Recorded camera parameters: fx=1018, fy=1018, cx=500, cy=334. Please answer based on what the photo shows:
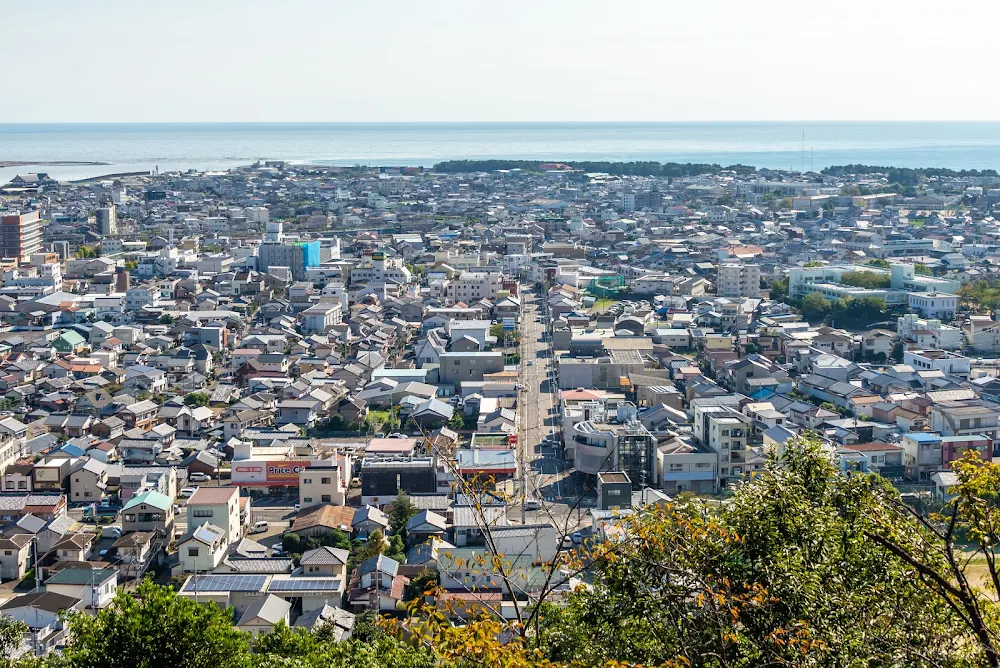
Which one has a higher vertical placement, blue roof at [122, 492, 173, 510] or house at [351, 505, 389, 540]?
blue roof at [122, 492, 173, 510]

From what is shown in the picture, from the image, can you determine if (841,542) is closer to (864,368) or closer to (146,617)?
(146,617)

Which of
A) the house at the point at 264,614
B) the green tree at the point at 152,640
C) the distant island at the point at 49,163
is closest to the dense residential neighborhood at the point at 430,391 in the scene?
the house at the point at 264,614

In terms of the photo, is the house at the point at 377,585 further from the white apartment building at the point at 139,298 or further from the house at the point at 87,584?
the white apartment building at the point at 139,298

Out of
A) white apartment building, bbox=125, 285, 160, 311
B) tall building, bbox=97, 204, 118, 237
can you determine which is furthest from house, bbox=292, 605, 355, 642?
tall building, bbox=97, 204, 118, 237

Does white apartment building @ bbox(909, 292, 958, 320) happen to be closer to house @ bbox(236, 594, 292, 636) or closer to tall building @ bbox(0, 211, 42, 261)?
house @ bbox(236, 594, 292, 636)

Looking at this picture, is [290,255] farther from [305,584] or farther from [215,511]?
[305,584]
